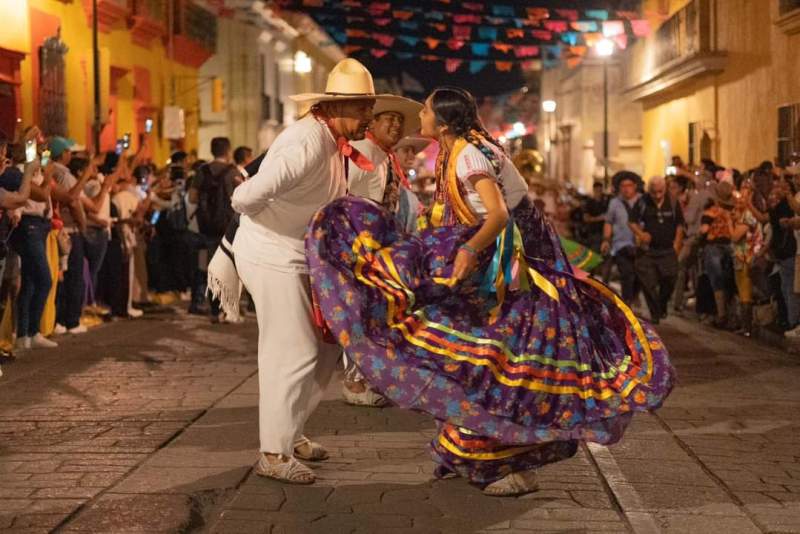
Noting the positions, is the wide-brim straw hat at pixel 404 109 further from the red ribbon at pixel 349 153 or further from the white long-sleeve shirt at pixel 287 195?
the white long-sleeve shirt at pixel 287 195

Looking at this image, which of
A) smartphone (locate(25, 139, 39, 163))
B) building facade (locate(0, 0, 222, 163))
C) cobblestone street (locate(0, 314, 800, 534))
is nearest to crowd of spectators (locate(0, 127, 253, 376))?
smartphone (locate(25, 139, 39, 163))

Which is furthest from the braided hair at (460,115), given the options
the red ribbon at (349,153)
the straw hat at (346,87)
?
the red ribbon at (349,153)

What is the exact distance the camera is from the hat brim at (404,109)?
26.7 ft

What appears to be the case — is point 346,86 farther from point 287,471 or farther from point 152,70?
point 152,70

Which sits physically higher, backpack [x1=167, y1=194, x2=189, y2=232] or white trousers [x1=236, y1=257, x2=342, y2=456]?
backpack [x1=167, y1=194, x2=189, y2=232]

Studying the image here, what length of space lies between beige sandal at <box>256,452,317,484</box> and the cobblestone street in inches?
2.0

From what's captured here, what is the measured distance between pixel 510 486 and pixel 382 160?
2787 mm

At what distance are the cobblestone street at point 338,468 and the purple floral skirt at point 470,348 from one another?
→ 0.36m

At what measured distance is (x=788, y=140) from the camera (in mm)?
21344

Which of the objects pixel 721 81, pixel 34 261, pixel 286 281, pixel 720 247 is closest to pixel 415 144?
pixel 34 261

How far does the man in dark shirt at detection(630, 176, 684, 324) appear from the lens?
15344 mm

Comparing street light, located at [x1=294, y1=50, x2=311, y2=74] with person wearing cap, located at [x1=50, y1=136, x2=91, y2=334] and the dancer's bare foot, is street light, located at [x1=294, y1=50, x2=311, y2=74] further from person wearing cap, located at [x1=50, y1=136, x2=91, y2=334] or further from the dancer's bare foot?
the dancer's bare foot

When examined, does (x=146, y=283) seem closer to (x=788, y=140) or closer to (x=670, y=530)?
(x=788, y=140)

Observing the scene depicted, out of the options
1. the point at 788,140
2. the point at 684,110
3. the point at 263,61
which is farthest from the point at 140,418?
the point at 263,61
